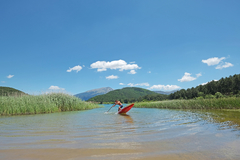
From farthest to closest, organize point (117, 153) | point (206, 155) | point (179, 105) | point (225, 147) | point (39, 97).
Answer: point (179, 105), point (39, 97), point (225, 147), point (117, 153), point (206, 155)

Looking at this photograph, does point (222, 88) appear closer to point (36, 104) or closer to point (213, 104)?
point (213, 104)

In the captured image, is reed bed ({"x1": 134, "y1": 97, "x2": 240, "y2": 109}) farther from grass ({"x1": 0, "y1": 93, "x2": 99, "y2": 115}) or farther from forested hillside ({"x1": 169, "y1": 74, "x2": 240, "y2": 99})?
forested hillside ({"x1": 169, "y1": 74, "x2": 240, "y2": 99})

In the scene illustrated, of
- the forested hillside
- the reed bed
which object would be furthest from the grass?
the forested hillside

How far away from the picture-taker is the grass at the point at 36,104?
595 inches

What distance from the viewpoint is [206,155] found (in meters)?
3.17

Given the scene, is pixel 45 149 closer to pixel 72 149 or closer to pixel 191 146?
pixel 72 149

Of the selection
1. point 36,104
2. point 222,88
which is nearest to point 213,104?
point 36,104

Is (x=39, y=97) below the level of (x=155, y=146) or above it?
above

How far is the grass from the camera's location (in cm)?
1510

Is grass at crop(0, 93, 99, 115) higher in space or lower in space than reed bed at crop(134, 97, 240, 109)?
higher

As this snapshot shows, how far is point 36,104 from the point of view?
655 inches

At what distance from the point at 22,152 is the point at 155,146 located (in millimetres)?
3210

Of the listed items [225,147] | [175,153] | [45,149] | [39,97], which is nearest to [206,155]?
[175,153]

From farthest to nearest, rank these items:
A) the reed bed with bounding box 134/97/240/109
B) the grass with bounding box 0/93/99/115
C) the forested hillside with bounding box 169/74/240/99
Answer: the forested hillside with bounding box 169/74/240/99 → the reed bed with bounding box 134/97/240/109 → the grass with bounding box 0/93/99/115
